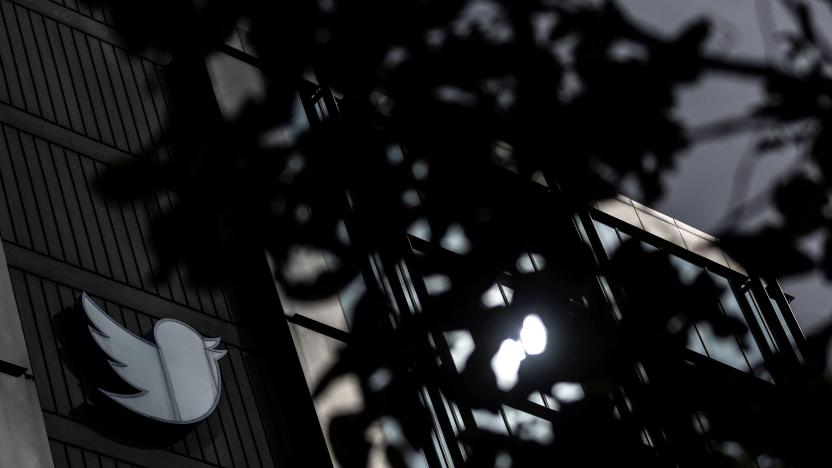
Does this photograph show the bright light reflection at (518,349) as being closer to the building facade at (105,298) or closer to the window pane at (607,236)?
the building facade at (105,298)

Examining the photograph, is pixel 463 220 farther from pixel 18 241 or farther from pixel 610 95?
pixel 18 241

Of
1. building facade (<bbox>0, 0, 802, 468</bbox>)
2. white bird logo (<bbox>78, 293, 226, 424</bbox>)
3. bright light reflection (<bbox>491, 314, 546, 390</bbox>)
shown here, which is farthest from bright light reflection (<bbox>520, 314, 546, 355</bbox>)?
white bird logo (<bbox>78, 293, 226, 424</bbox>)

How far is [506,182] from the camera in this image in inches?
227

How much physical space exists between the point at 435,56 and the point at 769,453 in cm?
201

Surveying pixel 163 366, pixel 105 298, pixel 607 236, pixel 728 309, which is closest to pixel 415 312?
pixel 163 366

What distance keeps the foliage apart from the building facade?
4492 millimetres

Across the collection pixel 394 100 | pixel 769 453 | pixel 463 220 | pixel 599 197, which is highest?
pixel 394 100

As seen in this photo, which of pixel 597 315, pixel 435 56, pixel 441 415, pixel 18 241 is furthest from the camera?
pixel 441 415

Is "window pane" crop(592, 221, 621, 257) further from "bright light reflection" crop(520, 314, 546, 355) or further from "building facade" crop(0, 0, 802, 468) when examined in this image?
"bright light reflection" crop(520, 314, 546, 355)

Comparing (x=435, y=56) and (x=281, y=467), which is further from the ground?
(x=281, y=467)

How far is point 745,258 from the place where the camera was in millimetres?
4438

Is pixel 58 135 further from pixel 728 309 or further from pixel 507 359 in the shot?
pixel 728 309

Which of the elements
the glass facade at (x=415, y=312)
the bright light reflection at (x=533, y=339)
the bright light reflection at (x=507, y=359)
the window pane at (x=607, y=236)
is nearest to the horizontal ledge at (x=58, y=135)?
the glass facade at (x=415, y=312)

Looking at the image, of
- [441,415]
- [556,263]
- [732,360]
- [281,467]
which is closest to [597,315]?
[556,263]
